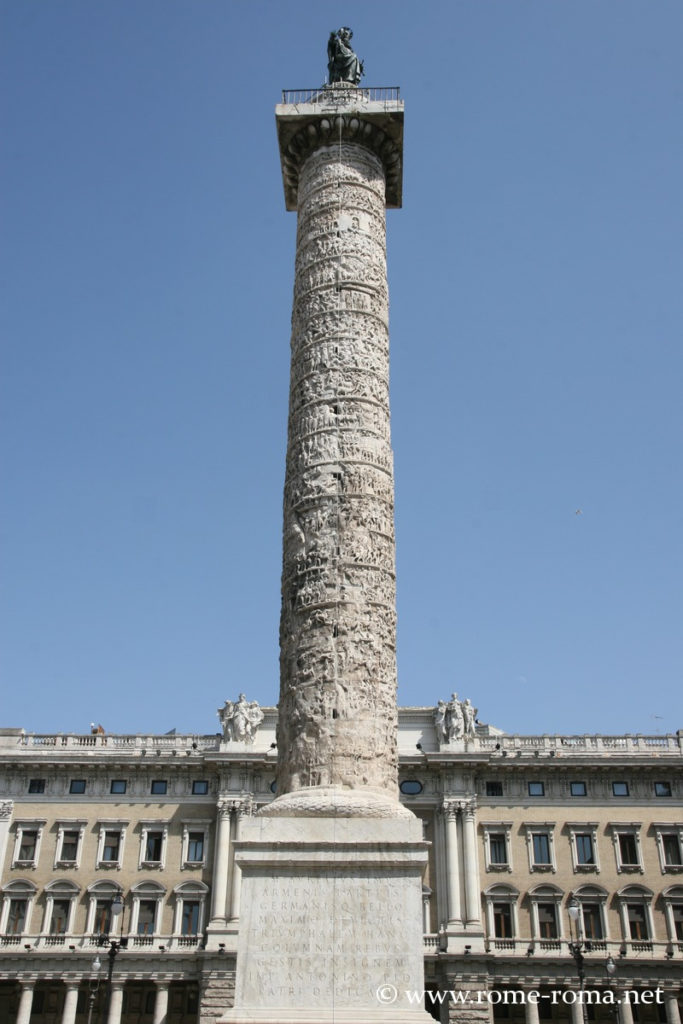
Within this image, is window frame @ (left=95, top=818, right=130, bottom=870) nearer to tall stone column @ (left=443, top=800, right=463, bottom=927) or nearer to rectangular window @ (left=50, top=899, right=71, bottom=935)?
rectangular window @ (left=50, top=899, right=71, bottom=935)

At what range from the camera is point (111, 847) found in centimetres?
3088

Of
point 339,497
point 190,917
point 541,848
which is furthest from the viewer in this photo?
point 541,848

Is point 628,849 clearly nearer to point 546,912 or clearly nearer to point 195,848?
point 546,912

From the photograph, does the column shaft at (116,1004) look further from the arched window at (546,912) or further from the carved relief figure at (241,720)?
the arched window at (546,912)

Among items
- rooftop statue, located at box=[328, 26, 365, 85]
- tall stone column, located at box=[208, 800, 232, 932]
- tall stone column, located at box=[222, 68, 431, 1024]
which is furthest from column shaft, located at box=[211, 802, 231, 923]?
rooftop statue, located at box=[328, 26, 365, 85]

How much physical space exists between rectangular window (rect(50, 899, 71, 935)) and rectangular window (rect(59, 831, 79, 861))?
129 cm

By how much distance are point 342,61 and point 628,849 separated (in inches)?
976

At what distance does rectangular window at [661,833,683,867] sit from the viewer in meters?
29.8

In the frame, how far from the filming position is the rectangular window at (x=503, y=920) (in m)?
29.3

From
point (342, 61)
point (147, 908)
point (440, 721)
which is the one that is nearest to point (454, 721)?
point (440, 721)

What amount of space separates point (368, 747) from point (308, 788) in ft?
2.35

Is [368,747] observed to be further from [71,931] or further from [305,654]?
[71,931]

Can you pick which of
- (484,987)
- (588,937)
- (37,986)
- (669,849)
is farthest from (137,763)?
(669,849)

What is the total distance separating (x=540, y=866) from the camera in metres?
29.9
